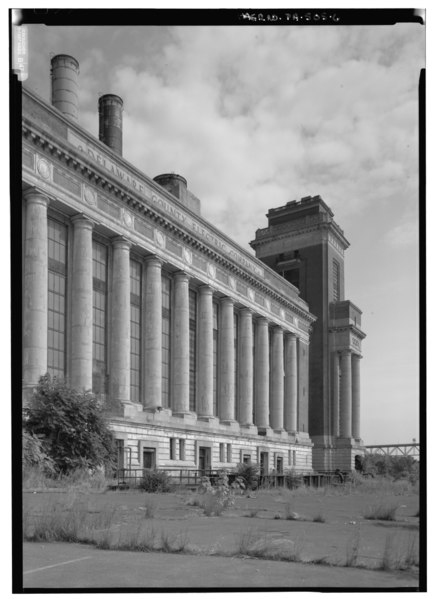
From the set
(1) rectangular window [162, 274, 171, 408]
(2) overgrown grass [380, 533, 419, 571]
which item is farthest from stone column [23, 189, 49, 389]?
(2) overgrown grass [380, 533, 419, 571]

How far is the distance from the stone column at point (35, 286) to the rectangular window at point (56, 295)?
A: 2942mm

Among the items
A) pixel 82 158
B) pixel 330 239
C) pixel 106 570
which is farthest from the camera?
pixel 330 239

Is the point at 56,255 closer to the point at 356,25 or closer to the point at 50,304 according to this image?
the point at 50,304

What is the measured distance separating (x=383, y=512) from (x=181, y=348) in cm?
3769

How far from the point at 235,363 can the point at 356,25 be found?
5542cm

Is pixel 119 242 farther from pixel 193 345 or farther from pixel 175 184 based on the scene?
pixel 193 345

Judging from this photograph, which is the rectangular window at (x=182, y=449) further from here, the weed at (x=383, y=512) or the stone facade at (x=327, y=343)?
the stone facade at (x=327, y=343)

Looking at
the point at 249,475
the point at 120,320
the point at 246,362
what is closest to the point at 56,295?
the point at 120,320

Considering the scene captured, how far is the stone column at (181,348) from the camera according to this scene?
4912 cm

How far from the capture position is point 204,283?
175 ft

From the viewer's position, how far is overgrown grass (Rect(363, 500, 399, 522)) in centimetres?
1182

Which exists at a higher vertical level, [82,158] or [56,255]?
[82,158]

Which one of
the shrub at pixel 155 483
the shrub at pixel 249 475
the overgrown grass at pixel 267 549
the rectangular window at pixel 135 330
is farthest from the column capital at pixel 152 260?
the overgrown grass at pixel 267 549

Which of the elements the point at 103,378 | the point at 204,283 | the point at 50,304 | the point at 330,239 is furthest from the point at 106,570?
the point at 330,239
